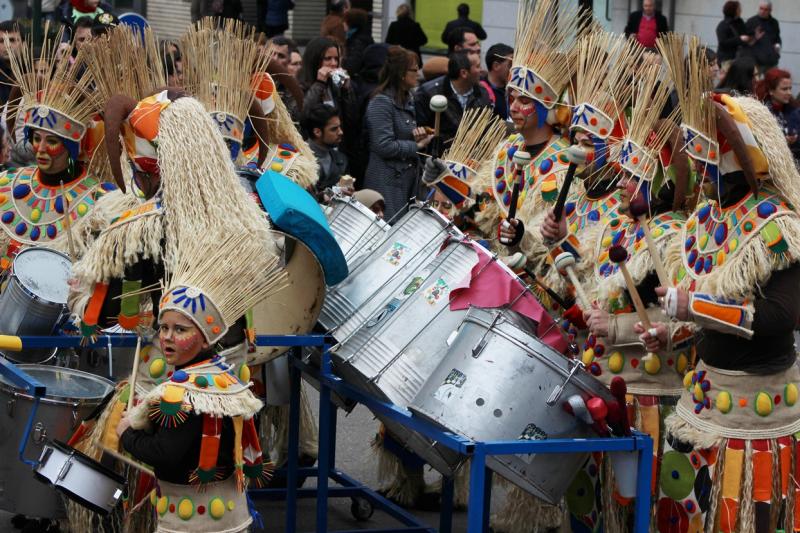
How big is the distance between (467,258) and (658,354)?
2.87 ft

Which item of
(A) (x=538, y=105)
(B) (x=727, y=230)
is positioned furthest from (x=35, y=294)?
(B) (x=727, y=230)

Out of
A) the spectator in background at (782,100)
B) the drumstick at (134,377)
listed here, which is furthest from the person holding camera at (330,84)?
the drumstick at (134,377)

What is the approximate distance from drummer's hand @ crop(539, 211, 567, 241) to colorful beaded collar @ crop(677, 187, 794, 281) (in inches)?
25.5

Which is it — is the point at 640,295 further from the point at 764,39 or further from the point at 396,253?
the point at 764,39

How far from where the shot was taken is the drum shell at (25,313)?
4961 millimetres

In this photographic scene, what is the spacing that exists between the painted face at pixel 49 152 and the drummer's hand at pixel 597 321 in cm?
251

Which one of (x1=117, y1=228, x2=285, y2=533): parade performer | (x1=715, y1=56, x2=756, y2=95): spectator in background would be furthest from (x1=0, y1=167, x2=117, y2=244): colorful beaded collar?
(x1=715, y1=56, x2=756, y2=95): spectator in background

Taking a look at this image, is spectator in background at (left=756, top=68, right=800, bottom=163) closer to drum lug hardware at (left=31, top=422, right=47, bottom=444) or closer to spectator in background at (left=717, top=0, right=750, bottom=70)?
spectator in background at (left=717, top=0, right=750, bottom=70)

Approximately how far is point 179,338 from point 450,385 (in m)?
0.83

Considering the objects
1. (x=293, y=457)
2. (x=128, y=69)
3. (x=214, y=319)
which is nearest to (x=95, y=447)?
(x=214, y=319)

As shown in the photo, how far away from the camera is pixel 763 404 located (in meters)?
4.43

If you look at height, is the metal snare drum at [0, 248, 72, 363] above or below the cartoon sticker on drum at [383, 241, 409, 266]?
below

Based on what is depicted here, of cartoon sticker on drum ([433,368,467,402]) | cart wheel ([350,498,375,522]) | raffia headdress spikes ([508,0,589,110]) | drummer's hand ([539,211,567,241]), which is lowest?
cart wheel ([350,498,375,522])

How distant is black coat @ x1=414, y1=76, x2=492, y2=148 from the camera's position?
907 cm
